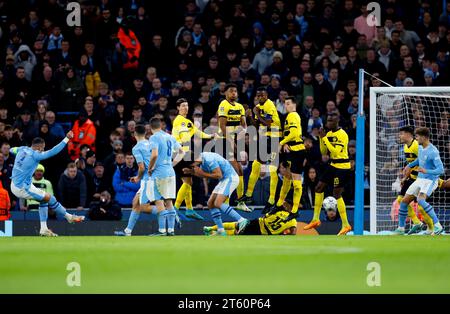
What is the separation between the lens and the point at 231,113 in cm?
1880

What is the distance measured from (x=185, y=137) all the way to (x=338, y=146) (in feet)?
9.30

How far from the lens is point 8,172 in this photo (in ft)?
69.1

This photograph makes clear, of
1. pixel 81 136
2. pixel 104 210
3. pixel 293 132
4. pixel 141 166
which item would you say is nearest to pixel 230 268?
pixel 141 166

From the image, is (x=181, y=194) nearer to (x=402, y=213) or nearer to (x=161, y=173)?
(x=161, y=173)

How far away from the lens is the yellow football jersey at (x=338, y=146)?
725 inches

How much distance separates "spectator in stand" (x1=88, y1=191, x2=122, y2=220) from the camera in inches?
806

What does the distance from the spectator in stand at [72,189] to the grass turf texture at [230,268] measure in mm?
6602

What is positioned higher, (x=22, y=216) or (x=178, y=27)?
(x=178, y=27)

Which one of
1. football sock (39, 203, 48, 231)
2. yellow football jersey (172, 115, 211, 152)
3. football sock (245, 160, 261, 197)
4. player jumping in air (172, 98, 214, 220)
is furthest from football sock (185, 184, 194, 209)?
football sock (39, 203, 48, 231)

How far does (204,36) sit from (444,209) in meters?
7.80
